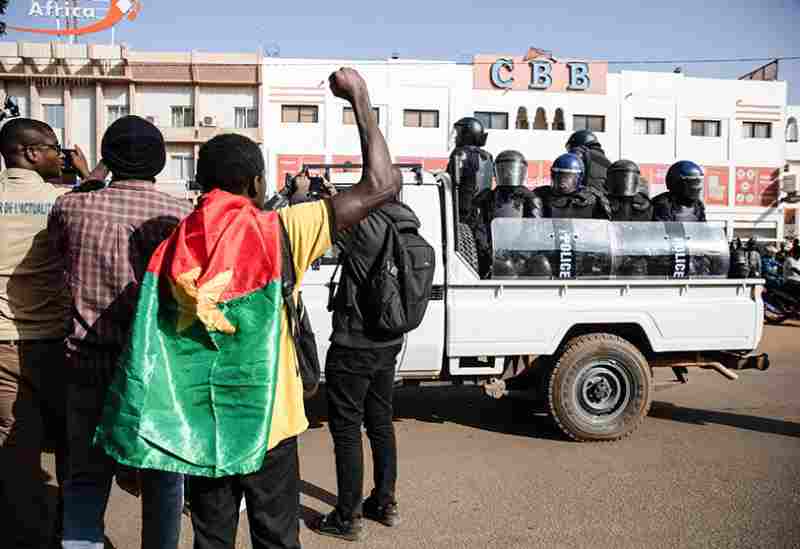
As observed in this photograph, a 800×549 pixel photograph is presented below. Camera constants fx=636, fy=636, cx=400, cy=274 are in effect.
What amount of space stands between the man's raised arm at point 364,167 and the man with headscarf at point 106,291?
2.43 ft

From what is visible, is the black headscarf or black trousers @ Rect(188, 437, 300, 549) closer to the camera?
black trousers @ Rect(188, 437, 300, 549)

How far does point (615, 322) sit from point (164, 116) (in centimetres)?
2963

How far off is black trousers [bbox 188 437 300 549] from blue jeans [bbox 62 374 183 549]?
36cm

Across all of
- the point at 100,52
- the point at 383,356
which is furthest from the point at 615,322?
the point at 100,52

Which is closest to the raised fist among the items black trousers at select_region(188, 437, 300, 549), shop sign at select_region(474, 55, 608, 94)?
black trousers at select_region(188, 437, 300, 549)

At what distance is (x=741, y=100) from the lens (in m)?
31.9

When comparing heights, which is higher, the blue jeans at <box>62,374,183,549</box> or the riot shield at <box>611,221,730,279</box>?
Answer: the riot shield at <box>611,221,730,279</box>

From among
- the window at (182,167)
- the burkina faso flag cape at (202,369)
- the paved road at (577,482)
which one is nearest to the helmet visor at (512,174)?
the paved road at (577,482)

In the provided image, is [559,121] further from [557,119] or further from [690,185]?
[690,185]

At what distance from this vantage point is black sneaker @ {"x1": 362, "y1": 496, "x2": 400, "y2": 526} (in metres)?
3.60

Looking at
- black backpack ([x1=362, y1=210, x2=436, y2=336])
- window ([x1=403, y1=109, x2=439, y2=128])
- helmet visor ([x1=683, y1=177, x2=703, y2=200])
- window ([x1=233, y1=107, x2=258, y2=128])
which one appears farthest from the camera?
window ([x1=233, y1=107, x2=258, y2=128])

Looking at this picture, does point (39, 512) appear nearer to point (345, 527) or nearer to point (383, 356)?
point (345, 527)

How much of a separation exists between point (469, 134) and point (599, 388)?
2772mm

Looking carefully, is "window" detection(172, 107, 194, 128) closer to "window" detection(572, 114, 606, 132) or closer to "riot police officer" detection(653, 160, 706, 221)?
"window" detection(572, 114, 606, 132)
